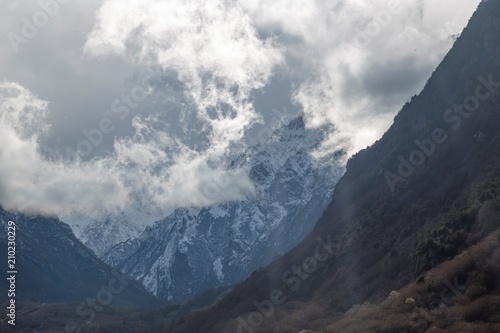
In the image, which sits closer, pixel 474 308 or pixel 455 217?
pixel 474 308

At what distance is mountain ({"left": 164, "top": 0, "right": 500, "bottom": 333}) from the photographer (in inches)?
2188

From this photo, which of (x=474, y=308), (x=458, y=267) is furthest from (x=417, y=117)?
(x=474, y=308)

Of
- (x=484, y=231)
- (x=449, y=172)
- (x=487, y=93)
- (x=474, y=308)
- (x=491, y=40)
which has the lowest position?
(x=474, y=308)

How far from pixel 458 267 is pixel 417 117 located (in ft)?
405

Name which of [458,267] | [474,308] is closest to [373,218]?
[458,267]

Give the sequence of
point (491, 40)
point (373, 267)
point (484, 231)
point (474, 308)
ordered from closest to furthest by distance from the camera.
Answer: point (474, 308) → point (484, 231) → point (373, 267) → point (491, 40)

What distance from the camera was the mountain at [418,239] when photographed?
55562 millimetres

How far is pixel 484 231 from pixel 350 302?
3179 centimetres

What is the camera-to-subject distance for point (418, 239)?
92312 millimetres

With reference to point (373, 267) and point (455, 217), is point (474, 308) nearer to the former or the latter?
point (455, 217)

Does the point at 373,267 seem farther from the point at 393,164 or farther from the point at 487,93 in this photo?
the point at 393,164

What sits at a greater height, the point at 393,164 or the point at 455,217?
the point at 393,164

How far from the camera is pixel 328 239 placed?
518 feet

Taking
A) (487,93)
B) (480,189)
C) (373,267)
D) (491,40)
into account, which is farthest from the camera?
(491,40)
